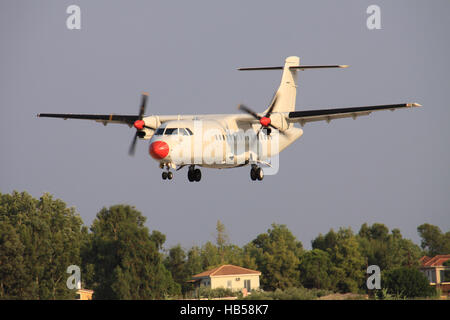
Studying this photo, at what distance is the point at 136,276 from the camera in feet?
173

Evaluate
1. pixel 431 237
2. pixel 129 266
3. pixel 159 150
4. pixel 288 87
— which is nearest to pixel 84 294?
pixel 129 266

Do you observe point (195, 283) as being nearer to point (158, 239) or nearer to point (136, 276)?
point (158, 239)

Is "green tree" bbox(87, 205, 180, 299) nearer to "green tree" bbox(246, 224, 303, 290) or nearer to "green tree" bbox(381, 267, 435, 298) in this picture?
"green tree" bbox(246, 224, 303, 290)

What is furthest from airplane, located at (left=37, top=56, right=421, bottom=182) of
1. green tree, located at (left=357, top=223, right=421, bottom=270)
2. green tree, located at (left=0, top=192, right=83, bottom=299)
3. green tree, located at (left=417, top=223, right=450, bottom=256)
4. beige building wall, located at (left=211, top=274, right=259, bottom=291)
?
green tree, located at (left=417, top=223, right=450, bottom=256)

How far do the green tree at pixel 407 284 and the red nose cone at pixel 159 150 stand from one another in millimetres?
22248

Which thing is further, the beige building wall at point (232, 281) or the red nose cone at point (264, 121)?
the beige building wall at point (232, 281)

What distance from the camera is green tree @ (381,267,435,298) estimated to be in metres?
45.4

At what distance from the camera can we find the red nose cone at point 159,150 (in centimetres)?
2894

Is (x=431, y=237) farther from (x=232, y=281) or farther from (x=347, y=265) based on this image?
(x=232, y=281)

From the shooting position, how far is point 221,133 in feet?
105

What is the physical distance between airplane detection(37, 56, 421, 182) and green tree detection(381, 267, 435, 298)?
14913mm

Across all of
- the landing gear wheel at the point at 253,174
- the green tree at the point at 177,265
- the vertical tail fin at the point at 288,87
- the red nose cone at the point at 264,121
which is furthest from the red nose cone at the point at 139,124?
the green tree at the point at 177,265

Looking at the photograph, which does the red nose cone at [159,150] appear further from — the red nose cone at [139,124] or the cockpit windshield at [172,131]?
the red nose cone at [139,124]

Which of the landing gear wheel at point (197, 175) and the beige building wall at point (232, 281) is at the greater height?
the landing gear wheel at point (197, 175)
